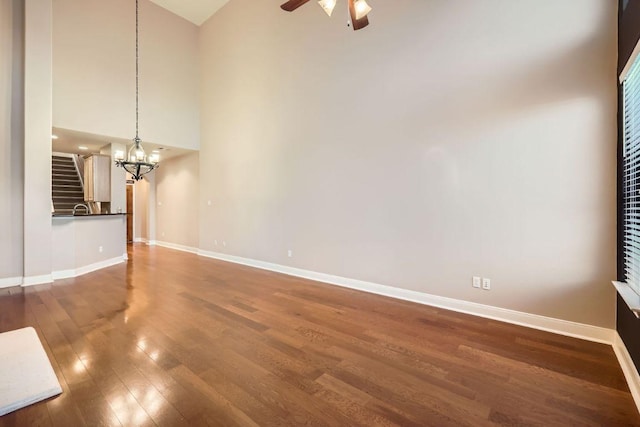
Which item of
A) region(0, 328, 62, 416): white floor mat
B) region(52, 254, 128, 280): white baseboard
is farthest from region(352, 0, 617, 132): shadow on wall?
region(52, 254, 128, 280): white baseboard

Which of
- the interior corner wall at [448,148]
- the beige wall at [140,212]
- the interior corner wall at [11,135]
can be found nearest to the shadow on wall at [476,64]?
the interior corner wall at [448,148]

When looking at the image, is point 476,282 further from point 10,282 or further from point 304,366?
point 10,282

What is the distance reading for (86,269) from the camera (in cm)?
512

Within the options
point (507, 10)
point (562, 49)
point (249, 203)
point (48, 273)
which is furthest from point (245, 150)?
point (562, 49)

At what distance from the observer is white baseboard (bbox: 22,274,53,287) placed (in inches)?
168

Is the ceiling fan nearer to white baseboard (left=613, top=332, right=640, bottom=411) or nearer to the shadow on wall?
the shadow on wall

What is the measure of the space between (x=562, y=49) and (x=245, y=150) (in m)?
5.07

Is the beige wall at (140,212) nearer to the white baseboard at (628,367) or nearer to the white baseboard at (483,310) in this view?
the white baseboard at (483,310)

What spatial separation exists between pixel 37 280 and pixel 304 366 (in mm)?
4893

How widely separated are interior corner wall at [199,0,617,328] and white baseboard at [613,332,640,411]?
0.71 feet

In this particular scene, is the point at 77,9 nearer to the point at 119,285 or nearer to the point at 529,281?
the point at 119,285

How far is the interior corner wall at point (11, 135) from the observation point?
4.20 m

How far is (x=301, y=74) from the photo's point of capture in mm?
4766

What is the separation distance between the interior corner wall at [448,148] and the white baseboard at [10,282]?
376 centimetres
